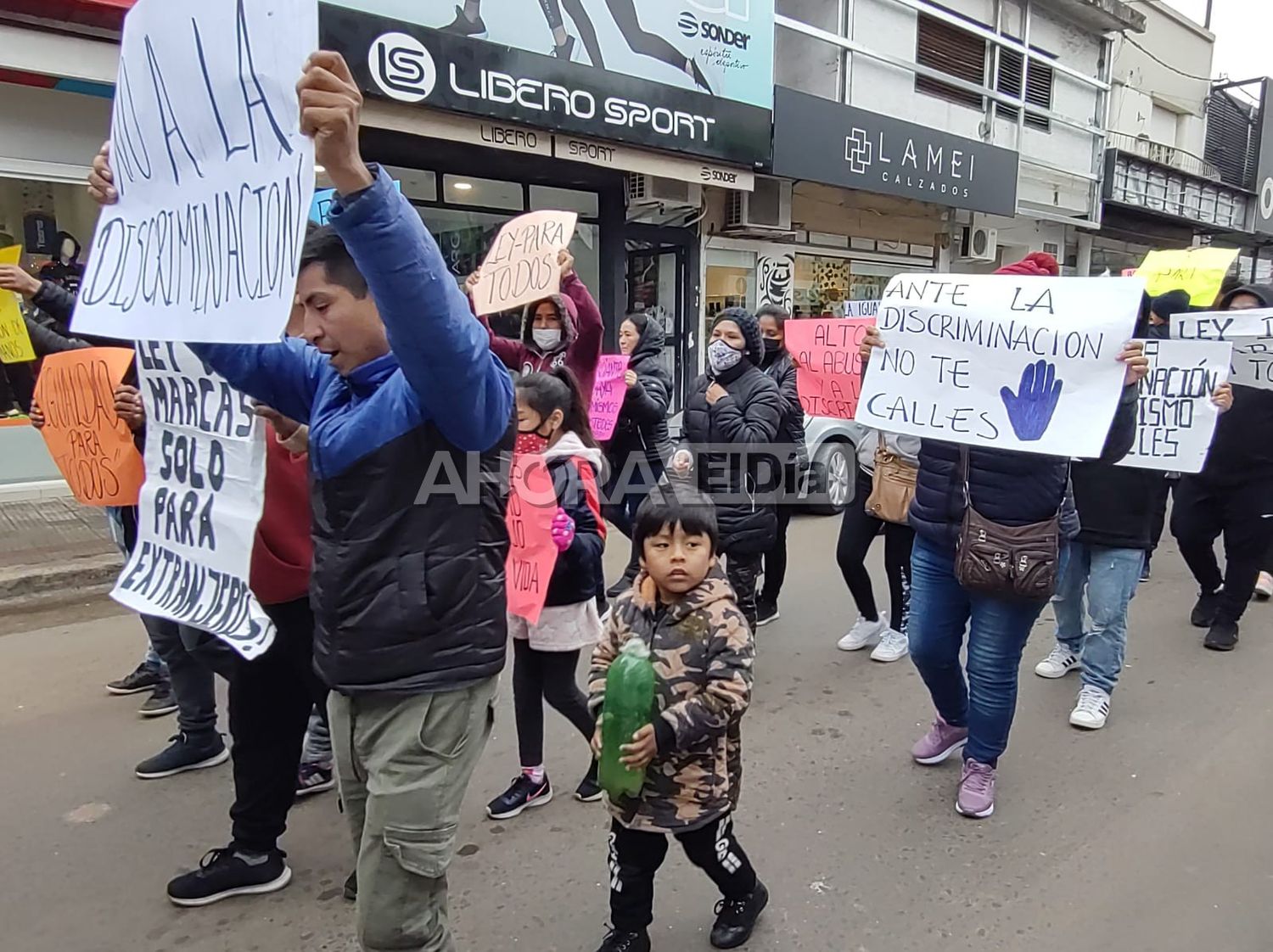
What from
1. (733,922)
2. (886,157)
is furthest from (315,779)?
(886,157)

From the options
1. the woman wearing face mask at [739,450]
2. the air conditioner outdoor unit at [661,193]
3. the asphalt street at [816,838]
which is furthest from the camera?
the air conditioner outdoor unit at [661,193]

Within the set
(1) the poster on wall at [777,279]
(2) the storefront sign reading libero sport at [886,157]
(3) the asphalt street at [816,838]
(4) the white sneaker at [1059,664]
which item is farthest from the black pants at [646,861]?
(1) the poster on wall at [777,279]

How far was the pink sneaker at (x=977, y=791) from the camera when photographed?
129 inches

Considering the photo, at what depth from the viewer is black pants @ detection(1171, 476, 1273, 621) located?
5129mm

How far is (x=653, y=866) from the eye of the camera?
2410 mm

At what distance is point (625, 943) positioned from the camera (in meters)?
2.47

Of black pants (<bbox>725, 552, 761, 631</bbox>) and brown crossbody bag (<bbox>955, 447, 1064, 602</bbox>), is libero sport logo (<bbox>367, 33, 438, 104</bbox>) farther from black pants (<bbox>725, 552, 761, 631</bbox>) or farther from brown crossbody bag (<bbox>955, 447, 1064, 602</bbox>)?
brown crossbody bag (<bbox>955, 447, 1064, 602</bbox>)

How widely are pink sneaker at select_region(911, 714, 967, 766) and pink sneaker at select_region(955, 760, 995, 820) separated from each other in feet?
0.91

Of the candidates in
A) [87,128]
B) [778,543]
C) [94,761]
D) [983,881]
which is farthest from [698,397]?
[87,128]

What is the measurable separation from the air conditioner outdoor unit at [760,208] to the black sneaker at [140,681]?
956 centimetres

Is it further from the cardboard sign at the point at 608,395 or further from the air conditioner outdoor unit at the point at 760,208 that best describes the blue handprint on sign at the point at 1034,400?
the air conditioner outdoor unit at the point at 760,208

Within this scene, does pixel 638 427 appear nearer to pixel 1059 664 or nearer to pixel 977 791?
pixel 1059 664

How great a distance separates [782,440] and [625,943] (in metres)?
3.19

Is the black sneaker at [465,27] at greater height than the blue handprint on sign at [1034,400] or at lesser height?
greater
